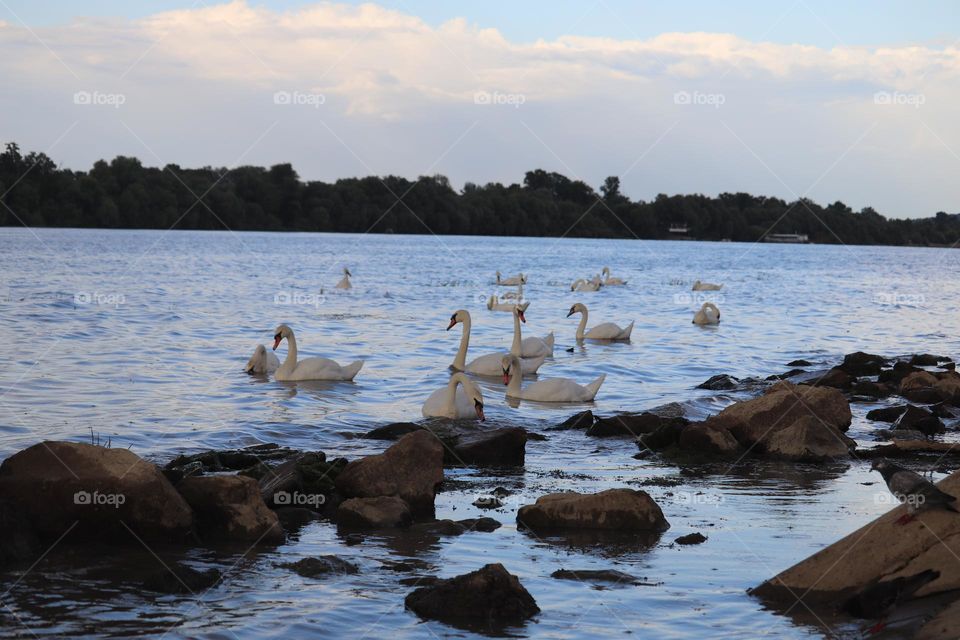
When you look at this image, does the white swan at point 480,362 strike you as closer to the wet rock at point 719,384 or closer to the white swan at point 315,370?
the white swan at point 315,370

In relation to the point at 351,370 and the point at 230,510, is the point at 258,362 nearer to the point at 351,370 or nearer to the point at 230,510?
the point at 351,370

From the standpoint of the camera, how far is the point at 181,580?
6371 mm

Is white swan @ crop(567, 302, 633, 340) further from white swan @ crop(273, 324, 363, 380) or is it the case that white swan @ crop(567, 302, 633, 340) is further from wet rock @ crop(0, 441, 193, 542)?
wet rock @ crop(0, 441, 193, 542)

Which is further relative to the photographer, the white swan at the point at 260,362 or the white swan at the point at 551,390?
the white swan at the point at 260,362

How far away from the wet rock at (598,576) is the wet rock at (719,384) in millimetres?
9803

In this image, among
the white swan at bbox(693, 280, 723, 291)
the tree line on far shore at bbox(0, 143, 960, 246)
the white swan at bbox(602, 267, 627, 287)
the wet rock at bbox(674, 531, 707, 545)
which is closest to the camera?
the wet rock at bbox(674, 531, 707, 545)

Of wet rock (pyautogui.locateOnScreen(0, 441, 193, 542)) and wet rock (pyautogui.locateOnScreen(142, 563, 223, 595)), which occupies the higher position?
wet rock (pyautogui.locateOnScreen(0, 441, 193, 542))

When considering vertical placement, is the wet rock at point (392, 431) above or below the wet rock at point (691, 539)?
above

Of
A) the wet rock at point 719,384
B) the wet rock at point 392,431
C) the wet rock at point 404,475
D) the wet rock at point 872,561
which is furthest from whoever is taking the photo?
the wet rock at point 719,384

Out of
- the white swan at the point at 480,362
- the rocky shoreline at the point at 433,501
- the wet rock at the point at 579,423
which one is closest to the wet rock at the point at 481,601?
the rocky shoreline at the point at 433,501

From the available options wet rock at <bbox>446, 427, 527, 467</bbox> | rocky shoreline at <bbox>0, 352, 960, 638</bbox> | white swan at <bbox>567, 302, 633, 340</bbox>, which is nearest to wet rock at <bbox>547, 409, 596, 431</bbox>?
rocky shoreline at <bbox>0, 352, 960, 638</bbox>

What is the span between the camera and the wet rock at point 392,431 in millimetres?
11617

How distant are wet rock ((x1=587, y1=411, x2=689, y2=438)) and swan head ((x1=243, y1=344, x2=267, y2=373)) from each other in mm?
6518

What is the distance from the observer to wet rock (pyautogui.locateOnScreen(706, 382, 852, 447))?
1118cm
